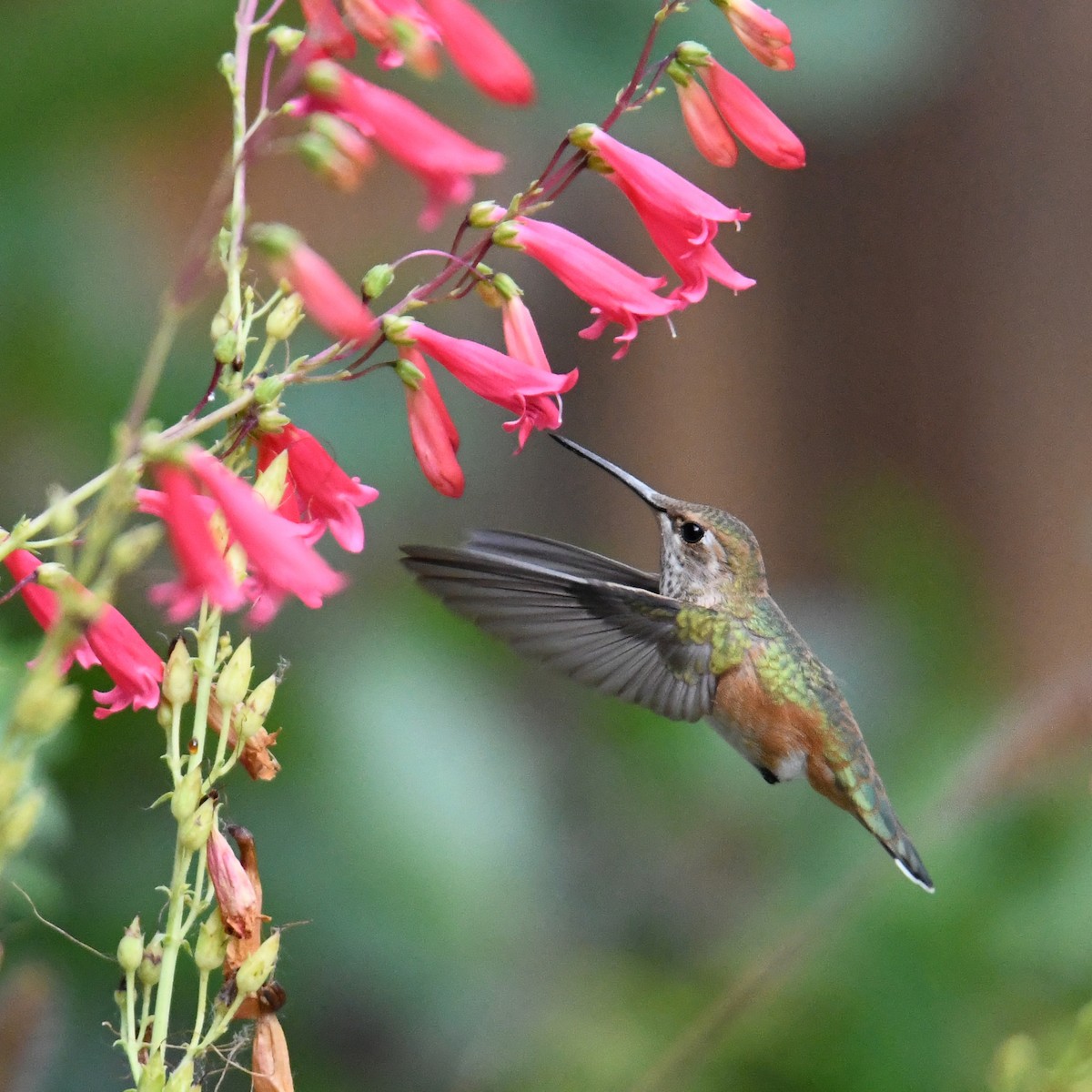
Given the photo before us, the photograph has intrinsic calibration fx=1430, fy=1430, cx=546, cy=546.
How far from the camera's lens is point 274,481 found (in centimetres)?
96

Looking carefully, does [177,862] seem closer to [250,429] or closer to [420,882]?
[250,429]

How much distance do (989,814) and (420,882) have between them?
863mm

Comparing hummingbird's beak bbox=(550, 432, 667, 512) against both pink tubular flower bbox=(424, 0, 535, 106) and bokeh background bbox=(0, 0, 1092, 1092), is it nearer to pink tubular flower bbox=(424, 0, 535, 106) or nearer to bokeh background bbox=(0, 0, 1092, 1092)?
bokeh background bbox=(0, 0, 1092, 1092)

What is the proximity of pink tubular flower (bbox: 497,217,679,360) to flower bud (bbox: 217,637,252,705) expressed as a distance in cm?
45

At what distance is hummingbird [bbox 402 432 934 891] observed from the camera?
1.62 meters

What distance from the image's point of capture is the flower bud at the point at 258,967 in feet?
2.87

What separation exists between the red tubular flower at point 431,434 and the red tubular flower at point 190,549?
0.32 m

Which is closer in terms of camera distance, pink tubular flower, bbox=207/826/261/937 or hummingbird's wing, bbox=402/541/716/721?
pink tubular flower, bbox=207/826/261/937

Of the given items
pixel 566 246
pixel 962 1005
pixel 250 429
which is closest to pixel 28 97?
pixel 566 246

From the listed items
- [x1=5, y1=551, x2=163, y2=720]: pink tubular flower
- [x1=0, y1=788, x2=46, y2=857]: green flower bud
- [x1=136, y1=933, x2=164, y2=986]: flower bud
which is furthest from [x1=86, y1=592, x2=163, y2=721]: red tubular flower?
[x1=0, y1=788, x2=46, y2=857]: green flower bud

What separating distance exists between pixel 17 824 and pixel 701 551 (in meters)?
1.26

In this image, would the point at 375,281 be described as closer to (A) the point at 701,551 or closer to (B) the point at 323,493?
(B) the point at 323,493

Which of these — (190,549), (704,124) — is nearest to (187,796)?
(190,549)

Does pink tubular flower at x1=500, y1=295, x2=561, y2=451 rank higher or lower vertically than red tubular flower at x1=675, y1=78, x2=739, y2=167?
lower
